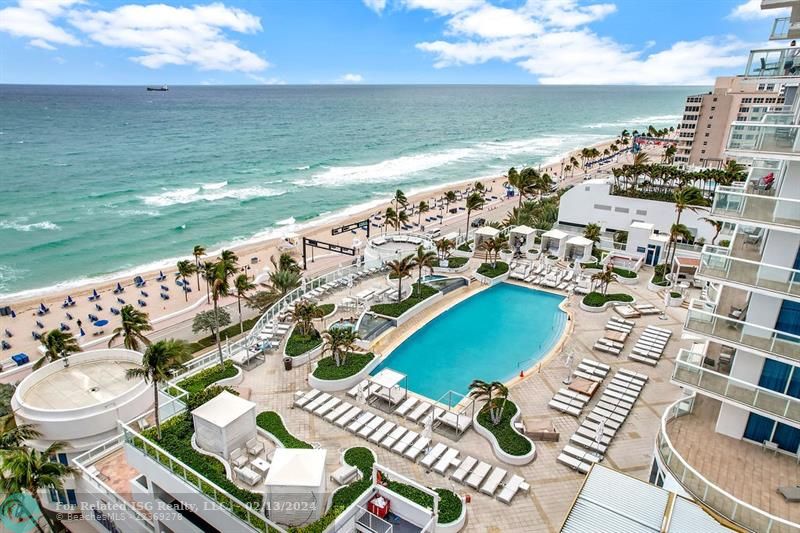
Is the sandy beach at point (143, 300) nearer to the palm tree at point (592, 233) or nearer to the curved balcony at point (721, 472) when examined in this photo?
the palm tree at point (592, 233)

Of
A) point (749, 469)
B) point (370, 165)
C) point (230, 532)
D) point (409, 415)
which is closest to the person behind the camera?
point (749, 469)

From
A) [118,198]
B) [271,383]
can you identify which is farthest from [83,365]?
[118,198]

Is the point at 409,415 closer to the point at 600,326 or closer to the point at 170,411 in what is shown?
the point at 170,411

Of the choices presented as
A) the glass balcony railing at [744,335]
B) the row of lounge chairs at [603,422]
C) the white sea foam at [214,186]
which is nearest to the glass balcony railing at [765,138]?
the glass balcony railing at [744,335]

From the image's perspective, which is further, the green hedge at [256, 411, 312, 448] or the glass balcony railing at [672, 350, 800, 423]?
the green hedge at [256, 411, 312, 448]

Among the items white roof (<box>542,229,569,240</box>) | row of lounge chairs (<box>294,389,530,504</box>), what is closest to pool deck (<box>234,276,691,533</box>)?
row of lounge chairs (<box>294,389,530,504</box>)

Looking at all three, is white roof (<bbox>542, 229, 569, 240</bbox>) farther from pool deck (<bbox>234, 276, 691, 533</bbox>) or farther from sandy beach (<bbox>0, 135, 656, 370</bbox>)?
sandy beach (<bbox>0, 135, 656, 370</bbox>)
